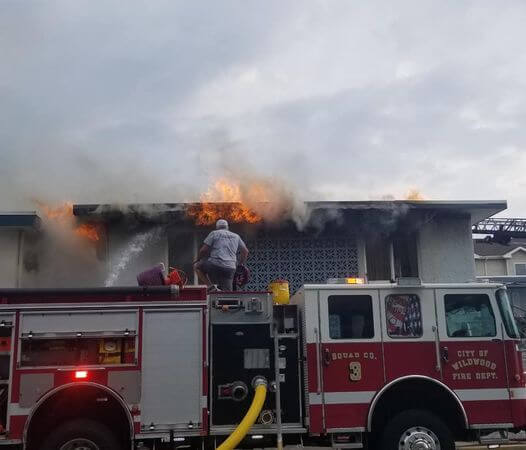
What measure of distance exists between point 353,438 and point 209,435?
171 centimetres

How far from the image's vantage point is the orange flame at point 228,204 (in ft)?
35.8

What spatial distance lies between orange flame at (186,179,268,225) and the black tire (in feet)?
16.6

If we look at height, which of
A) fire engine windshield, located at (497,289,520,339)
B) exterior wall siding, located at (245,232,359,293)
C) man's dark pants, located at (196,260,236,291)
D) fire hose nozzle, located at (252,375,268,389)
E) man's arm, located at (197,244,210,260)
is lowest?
fire hose nozzle, located at (252,375,268,389)

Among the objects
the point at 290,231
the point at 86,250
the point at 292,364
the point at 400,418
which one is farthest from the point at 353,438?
the point at 86,250

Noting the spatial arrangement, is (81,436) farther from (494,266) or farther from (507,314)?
(494,266)

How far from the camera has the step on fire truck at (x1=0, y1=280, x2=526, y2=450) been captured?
A: 257 inches

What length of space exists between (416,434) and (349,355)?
1.18 metres

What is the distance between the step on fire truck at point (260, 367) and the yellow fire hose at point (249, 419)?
0.03 m

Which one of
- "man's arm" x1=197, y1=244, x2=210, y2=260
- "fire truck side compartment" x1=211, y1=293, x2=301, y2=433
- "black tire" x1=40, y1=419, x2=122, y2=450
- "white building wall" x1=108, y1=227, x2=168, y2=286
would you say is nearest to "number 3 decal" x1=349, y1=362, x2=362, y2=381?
A: "fire truck side compartment" x1=211, y1=293, x2=301, y2=433

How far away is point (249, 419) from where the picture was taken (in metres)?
6.49

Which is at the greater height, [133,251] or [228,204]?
[228,204]

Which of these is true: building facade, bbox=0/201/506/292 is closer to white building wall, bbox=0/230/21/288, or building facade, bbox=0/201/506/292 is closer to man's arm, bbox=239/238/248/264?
white building wall, bbox=0/230/21/288

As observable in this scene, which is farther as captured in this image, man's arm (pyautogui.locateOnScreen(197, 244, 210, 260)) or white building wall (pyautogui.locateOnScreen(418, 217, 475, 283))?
white building wall (pyautogui.locateOnScreen(418, 217, 475, 283))

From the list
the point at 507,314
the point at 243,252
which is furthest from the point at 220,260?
the point at 507,314
